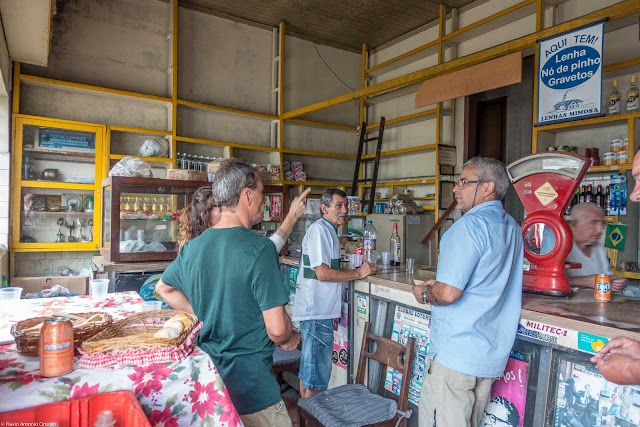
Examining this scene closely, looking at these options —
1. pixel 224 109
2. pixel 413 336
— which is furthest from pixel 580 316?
pixel 224 109

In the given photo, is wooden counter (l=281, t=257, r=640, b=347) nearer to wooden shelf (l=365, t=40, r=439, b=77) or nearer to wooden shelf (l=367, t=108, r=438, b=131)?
wooden shelf (l=367, t=108, r=438, b=131)

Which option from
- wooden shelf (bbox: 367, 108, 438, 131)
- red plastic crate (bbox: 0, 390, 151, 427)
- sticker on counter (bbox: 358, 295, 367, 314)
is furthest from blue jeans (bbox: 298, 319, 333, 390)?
wooden shelf (bbox: 367, 108, 438, 131)

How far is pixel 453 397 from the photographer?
1789 millimetres

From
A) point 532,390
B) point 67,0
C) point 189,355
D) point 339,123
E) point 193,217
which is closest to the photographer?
point 189,355

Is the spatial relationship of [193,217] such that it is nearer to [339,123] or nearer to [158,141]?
[158,141]

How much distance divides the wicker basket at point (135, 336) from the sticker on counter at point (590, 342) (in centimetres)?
143

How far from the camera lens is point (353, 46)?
22.9 ft

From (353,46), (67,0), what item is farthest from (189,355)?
(353,46)

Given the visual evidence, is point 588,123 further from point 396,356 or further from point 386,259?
point 396,356

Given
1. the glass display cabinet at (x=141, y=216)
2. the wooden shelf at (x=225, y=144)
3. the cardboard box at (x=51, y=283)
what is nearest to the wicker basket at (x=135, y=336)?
the glass display cabinet at (x=141, y=216)

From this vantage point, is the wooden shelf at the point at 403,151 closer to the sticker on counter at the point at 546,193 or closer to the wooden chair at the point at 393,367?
the sticker on counter at the point at 546,193

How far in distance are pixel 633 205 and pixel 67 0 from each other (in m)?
6.15

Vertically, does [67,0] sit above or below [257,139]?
above

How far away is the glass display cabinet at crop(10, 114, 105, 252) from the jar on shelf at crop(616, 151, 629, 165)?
5.13 metres
